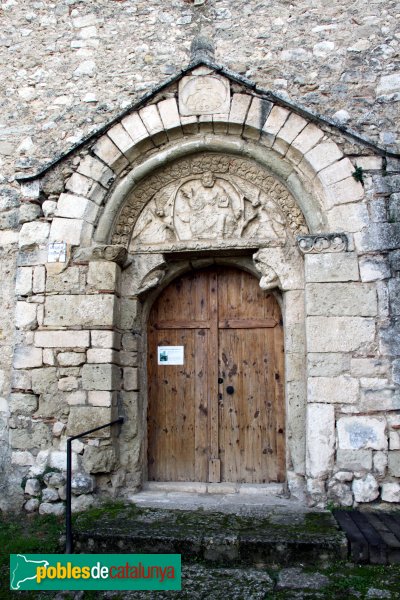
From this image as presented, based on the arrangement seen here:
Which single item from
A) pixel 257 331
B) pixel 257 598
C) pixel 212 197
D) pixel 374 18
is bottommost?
pixel 257 598

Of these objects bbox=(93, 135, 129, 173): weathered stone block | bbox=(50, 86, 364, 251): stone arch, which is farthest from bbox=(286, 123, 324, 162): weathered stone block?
bbox=(93, 135, 129, 173): weathered stone block

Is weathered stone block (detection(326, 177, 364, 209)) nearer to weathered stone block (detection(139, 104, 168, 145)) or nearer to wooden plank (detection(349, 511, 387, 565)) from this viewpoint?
weathered stone block (detection(139, 104, 168, 145))

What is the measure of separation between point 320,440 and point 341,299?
3.61 ft

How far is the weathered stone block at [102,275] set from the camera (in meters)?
4.25

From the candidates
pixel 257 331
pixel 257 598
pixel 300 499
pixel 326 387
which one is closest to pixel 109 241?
pixel 257 331

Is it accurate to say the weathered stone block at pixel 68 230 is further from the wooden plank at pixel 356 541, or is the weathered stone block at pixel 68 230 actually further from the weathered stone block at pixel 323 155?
the wooden plank at pixel 356 541

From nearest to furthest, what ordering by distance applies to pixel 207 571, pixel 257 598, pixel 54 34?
pixel 257 598 → pixel 207 571 → pixel 54 34

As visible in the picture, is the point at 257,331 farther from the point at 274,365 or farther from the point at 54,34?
the point at 54,34

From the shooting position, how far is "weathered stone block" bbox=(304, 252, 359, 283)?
3951mm

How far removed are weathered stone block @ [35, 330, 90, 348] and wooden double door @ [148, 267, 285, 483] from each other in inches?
28.9

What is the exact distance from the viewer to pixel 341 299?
12.9ft

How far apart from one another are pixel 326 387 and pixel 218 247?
149 cm

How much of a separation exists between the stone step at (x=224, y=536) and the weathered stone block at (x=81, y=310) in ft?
5.01

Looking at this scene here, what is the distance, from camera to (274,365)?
14.8 feet
